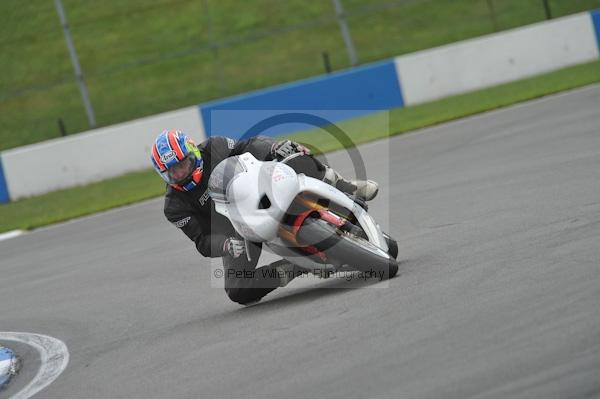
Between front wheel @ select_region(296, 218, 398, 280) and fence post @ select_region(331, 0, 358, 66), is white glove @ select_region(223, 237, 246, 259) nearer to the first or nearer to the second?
front wheel @ select_region(296, 218, 398, 280)

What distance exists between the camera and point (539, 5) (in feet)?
83.1

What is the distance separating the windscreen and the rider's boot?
78 cm

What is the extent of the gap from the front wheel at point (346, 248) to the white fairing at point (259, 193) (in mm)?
118

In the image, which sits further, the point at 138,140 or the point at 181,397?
the point at 138,140

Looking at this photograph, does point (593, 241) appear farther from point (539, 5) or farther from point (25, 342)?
point (539, 5)

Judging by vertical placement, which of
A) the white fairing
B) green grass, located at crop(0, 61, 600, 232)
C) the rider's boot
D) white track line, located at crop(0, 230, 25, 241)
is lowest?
green grass, located at crop(0, 61, 600, 232)

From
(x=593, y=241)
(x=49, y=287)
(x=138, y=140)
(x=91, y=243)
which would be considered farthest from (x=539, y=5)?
(x=593, y=241)

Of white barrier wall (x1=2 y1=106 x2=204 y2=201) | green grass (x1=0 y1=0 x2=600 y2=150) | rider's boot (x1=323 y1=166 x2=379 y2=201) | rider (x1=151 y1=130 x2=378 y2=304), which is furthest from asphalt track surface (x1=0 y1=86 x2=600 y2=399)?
green grass (x1=0 y1=0 x2=600 y2=150)

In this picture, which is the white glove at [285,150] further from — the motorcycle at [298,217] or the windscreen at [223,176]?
the windscreen at [223,176]

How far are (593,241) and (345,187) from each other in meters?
1.87

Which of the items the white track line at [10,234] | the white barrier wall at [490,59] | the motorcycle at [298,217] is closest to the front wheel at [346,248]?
the motorcycle at [298,217]

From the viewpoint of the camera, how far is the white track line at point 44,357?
6712mm

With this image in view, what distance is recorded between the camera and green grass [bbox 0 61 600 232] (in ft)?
53.8

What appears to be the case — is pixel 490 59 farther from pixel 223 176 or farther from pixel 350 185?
pixel 223 176
